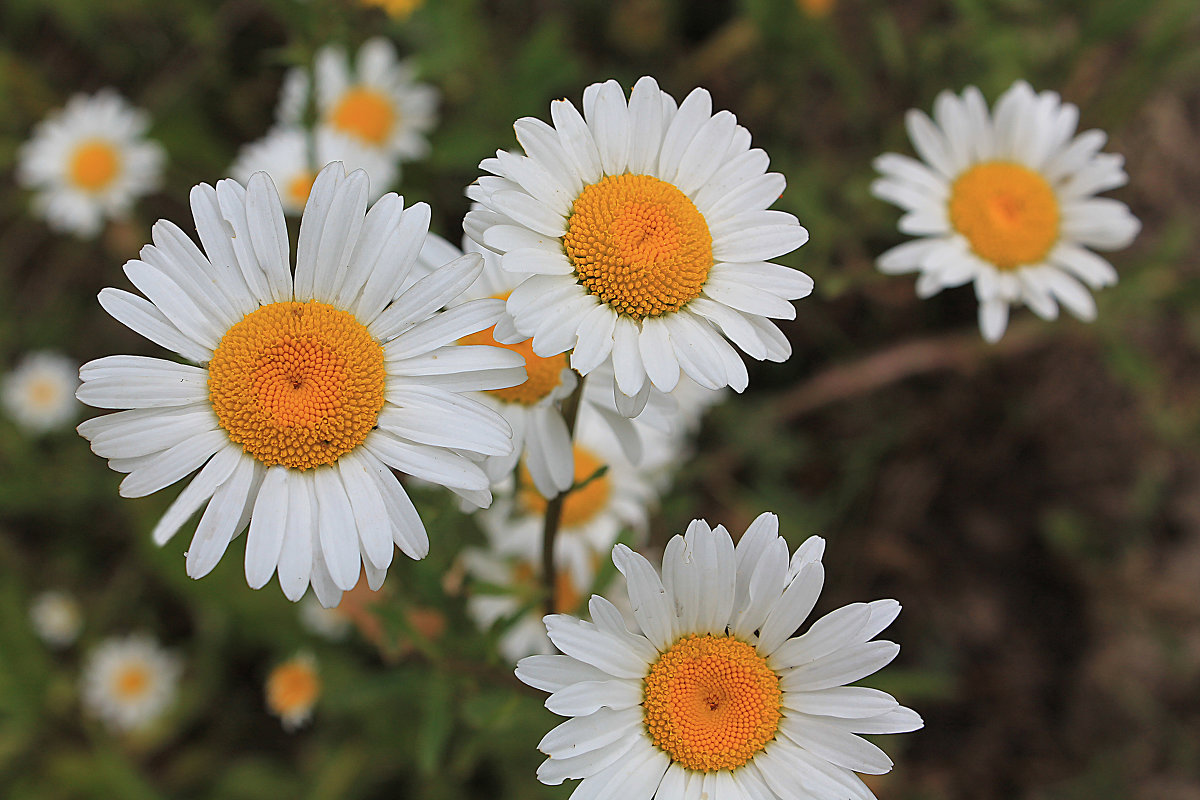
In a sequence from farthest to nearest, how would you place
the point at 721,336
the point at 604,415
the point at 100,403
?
the point at 604,415 → the point at 721,336 → the point at 100,403

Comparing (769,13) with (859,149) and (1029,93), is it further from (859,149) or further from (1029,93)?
(1029,93)

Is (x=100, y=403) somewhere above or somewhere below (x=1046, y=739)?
below

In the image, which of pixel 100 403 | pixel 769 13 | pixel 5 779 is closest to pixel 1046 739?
pixel 769 13

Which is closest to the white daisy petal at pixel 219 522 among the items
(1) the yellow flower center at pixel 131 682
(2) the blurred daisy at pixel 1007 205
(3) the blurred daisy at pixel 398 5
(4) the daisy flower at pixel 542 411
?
(4) the daisy flower at pixel 542 411

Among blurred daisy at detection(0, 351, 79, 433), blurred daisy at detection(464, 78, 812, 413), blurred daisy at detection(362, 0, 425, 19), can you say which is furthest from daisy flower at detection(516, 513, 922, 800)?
blurred daisy at detection(0, 351, 79, 433)

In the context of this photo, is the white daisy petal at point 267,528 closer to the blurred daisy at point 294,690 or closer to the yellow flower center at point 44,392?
the blurred daisy at point 294,690

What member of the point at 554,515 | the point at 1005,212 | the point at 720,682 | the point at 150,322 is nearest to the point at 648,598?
the point at 720,682
